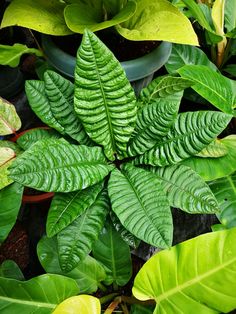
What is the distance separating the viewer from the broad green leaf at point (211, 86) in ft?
3.55

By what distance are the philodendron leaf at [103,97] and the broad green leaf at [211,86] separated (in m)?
0.18

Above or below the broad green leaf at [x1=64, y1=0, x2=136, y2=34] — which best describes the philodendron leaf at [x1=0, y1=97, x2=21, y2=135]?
below

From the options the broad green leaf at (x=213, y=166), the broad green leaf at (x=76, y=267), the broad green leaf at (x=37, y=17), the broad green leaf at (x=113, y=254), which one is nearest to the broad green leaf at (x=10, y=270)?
the broad green leaf at (x=76, y=267)

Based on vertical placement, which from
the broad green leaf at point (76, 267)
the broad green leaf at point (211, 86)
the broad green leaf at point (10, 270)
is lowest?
the broad green leaf at point (10, 270)

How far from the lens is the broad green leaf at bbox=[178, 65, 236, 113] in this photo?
42.6 inches

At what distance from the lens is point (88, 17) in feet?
3.89

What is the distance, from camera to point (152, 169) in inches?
41.7

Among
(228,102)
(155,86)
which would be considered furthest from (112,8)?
(228,102)

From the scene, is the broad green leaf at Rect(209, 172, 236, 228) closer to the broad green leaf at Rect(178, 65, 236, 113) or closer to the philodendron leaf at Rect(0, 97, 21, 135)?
the broad green leaf at Rect(178, 65, 236, 113)

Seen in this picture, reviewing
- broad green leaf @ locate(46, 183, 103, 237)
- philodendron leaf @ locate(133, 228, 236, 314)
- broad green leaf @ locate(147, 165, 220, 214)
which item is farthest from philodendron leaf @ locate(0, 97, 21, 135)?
philodendron leaf @ locate(133, 228, 236, 314)

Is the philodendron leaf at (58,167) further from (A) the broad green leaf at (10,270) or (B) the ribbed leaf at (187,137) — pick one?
(A) the broad green leaf at (10,270)

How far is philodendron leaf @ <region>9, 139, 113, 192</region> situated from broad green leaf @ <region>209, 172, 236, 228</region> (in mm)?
298

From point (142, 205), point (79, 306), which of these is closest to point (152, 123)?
point (142, 205)

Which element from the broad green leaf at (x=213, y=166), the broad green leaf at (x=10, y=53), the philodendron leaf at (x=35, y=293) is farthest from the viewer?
the broad green leaf at (x=10, y=53)
